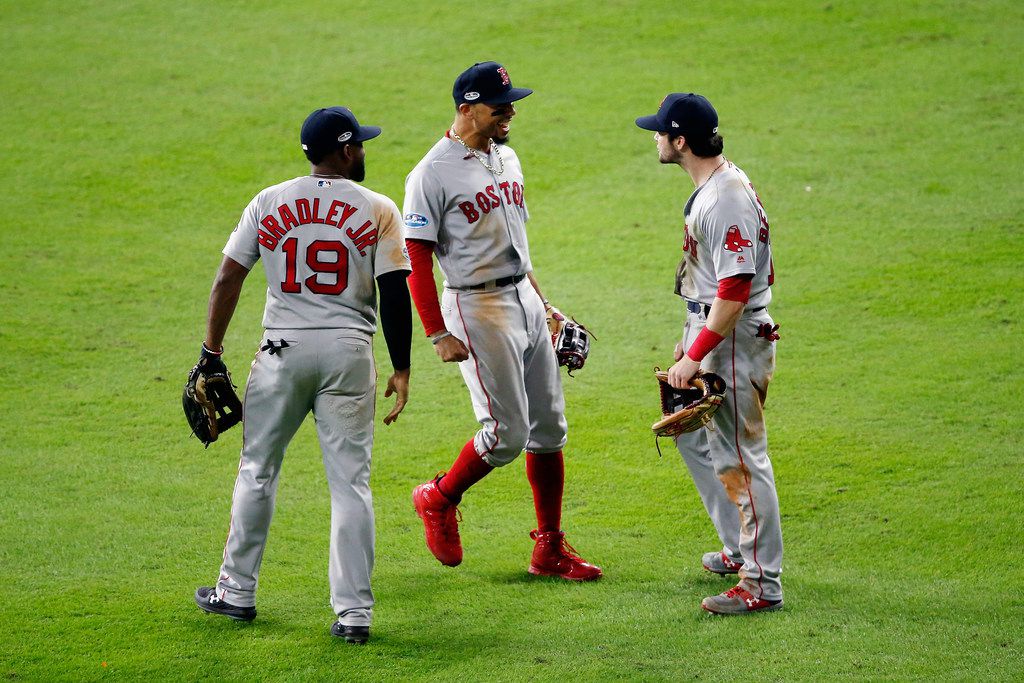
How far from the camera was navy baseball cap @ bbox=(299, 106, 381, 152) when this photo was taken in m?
3.98

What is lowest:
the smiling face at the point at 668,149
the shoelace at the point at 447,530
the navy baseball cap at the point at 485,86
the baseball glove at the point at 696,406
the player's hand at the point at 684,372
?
the shoelace at the point at 447,530

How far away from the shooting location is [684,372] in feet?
13.4

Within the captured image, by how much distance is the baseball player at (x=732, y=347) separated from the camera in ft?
13.4

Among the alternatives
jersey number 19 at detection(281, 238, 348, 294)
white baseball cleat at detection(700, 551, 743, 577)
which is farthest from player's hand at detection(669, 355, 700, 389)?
jersey number 19 at detection(281, 238, 348, 294)

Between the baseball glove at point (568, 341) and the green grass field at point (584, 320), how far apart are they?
32.5 inches

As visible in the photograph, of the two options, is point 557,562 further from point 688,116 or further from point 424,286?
point 688,116

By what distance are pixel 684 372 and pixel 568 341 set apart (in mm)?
797

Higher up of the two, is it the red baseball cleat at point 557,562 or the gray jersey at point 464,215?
the gray jersey at point 464,215

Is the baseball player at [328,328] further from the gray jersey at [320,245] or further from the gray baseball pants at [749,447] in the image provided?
the gray baseball pants at [749,447]

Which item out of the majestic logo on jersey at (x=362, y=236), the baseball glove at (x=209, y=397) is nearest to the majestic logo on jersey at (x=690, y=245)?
the majestic logo on jersey at (x=362, y=236)

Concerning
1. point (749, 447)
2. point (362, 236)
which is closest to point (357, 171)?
point (362, 236)

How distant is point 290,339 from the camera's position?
157 inches

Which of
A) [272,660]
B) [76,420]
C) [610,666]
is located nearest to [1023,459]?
[610,666]

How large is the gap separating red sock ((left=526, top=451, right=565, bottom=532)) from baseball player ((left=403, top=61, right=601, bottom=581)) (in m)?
0.06
